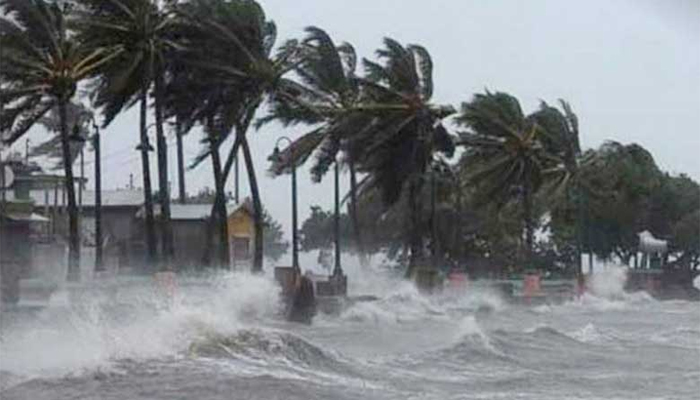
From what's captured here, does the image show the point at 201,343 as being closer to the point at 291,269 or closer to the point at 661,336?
the point at 661,336

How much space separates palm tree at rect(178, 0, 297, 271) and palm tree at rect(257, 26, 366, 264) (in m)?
2.09

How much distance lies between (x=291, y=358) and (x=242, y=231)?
122ft

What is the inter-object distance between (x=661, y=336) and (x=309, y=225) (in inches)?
2256

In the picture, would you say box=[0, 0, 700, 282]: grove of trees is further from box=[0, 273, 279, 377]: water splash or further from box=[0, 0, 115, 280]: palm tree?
box=[0, 273, 279, 377]: water splash

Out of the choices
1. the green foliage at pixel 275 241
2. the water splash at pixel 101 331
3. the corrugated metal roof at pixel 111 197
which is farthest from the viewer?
the green foliage at pixel 275 241

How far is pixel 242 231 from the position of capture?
2197 inches

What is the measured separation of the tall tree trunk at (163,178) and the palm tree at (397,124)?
9.39 metres

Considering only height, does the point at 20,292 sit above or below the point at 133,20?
below

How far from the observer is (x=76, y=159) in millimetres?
61062

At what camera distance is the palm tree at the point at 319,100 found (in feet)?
149

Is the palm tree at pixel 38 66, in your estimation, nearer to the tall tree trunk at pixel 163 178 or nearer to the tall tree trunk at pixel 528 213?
the tall tree trunk at pixel 163 178

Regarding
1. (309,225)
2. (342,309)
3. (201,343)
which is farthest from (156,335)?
(309,225)

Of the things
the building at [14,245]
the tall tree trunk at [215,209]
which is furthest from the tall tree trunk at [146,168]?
the building at [14,245]

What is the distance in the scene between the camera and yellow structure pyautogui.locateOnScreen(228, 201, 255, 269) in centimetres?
5450
